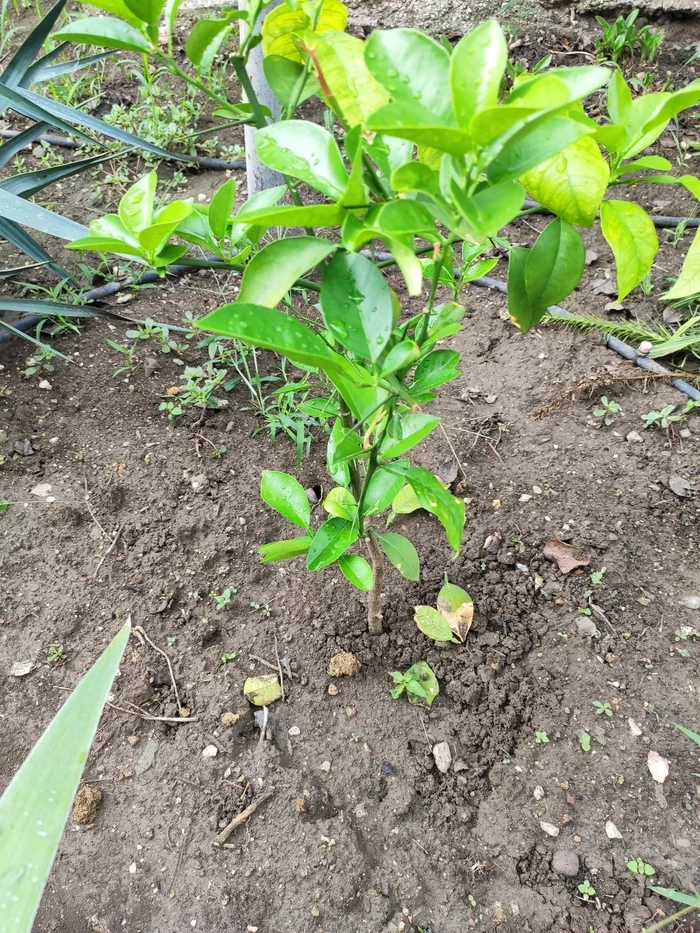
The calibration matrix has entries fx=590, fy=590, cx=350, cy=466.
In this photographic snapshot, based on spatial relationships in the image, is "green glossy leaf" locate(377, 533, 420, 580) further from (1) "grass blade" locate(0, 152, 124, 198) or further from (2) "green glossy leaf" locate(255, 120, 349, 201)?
(1) "grass blade" locate(0, 152, 124, 198)

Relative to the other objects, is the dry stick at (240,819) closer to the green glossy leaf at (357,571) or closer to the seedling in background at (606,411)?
the green glossy leaf at (357,571)

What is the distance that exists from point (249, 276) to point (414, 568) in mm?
691

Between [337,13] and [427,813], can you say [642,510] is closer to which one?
[427,813]

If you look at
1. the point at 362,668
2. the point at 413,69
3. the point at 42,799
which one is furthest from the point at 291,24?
the point at 362,668

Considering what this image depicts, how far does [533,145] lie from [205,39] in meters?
0.40

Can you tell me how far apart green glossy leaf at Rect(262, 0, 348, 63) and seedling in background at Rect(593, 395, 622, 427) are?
130 centimetres

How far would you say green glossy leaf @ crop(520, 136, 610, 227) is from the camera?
598 millimetres

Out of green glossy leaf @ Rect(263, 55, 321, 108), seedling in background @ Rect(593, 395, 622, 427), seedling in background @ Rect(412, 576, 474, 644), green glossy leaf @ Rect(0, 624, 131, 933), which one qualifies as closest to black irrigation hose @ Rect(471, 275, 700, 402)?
seedling in background @ Rect(593, 395, 622, 427)

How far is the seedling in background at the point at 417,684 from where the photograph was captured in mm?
1251

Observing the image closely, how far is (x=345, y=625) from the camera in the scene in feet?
4.44

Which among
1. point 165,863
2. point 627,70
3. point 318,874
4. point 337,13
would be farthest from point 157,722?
point 627,70

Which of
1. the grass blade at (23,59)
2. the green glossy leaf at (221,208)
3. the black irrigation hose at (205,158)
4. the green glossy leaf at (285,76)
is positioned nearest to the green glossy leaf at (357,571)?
the green glossy leaf at (221,208)

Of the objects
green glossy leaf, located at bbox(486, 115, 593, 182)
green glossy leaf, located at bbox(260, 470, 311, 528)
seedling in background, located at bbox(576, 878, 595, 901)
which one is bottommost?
seedling in background, located at bbox(576, 878, 595, 901)

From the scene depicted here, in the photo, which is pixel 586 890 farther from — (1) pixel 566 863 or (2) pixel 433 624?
(2) pixel 433 624
